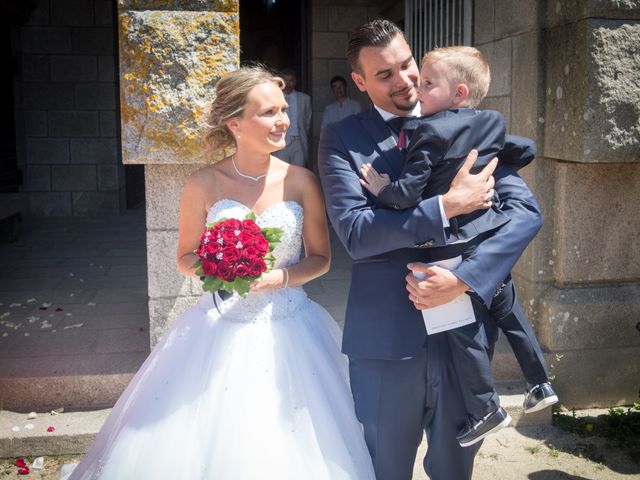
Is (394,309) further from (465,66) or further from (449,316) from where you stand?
(465,66)

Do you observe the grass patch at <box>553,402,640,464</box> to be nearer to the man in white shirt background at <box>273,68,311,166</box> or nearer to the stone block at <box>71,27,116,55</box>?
the man in white shirt background at <box>273,68,311,166</box>

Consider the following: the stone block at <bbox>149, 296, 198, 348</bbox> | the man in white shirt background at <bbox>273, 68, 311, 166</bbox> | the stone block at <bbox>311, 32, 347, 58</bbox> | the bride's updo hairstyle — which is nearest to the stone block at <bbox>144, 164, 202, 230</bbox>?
the stone block at <bbox>149, 296, 198, 348</bbox>

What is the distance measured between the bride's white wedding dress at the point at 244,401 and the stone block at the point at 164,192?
3.58 feet

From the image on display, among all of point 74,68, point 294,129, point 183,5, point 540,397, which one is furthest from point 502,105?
point 74,68

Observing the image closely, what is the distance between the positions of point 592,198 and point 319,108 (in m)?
6.42

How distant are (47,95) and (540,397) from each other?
918cm

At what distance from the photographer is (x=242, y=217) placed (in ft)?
8.95

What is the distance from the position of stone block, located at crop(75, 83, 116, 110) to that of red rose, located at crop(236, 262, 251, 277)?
27.8 ft

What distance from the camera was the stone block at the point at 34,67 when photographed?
989cm

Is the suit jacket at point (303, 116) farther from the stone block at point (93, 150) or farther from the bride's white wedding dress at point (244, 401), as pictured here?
the bride's white wedding dress at point (244, 401)

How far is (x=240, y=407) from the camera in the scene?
8.00 feet

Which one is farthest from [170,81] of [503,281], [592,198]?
[592,198]

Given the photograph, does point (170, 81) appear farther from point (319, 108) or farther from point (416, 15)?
point (319, 108)

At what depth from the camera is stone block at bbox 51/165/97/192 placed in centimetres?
1016
